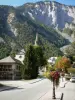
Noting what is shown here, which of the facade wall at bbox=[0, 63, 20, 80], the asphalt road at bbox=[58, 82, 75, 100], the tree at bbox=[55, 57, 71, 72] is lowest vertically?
the asphalt road at bbox=[58, 82, 75, 100]

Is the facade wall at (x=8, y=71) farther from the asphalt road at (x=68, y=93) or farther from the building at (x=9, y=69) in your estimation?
the asphalt road at (x=68, y=93)

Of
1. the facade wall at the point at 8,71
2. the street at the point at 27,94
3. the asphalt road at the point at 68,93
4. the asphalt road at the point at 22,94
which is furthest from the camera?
the facade wall at the point at 8,71

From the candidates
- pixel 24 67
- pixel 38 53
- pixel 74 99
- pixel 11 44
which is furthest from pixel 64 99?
pixel 11 44

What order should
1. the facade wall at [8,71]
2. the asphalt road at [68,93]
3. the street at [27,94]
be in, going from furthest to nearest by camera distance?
the facade wall at [8,71] < the asphalt road at [68,93] < the street at [27,94]

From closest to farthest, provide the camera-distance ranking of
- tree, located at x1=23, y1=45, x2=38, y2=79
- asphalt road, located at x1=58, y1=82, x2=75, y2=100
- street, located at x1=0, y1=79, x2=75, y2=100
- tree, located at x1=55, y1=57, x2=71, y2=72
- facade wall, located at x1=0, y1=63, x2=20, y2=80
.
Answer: street, located at x1=0, y1=79, x2=75, y2=100
asphalt road, located at x1=58, y1=82, x2=75, y2=100
tree, located at x1=23, y1=45, x2=38, y2=79
facade wall, located at x1=0, y1=63, x2=20, y2=80
tree, located at x1=55, y1=57, x2=71, y2=72

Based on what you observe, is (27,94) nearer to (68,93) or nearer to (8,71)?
(68,93)

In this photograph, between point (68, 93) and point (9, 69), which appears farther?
point (9, 69)

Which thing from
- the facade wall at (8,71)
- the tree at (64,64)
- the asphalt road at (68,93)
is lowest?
the asphalt road at (68,93)

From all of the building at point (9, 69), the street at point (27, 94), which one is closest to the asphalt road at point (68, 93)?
the street at point (27, 94)

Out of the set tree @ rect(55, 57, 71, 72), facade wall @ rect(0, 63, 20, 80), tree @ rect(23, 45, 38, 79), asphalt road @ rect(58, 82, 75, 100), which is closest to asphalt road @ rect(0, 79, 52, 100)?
asphalt road @ rect(58, 82, 75, 100)

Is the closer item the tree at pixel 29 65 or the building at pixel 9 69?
the tree at pixel 29 65

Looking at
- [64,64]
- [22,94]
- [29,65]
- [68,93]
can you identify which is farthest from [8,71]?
[64,64]

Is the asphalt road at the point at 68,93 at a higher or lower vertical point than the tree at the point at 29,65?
lower

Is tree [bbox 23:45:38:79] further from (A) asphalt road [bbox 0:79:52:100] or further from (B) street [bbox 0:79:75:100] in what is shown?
(A) asphalt road [bbox 0:79:52:100]
